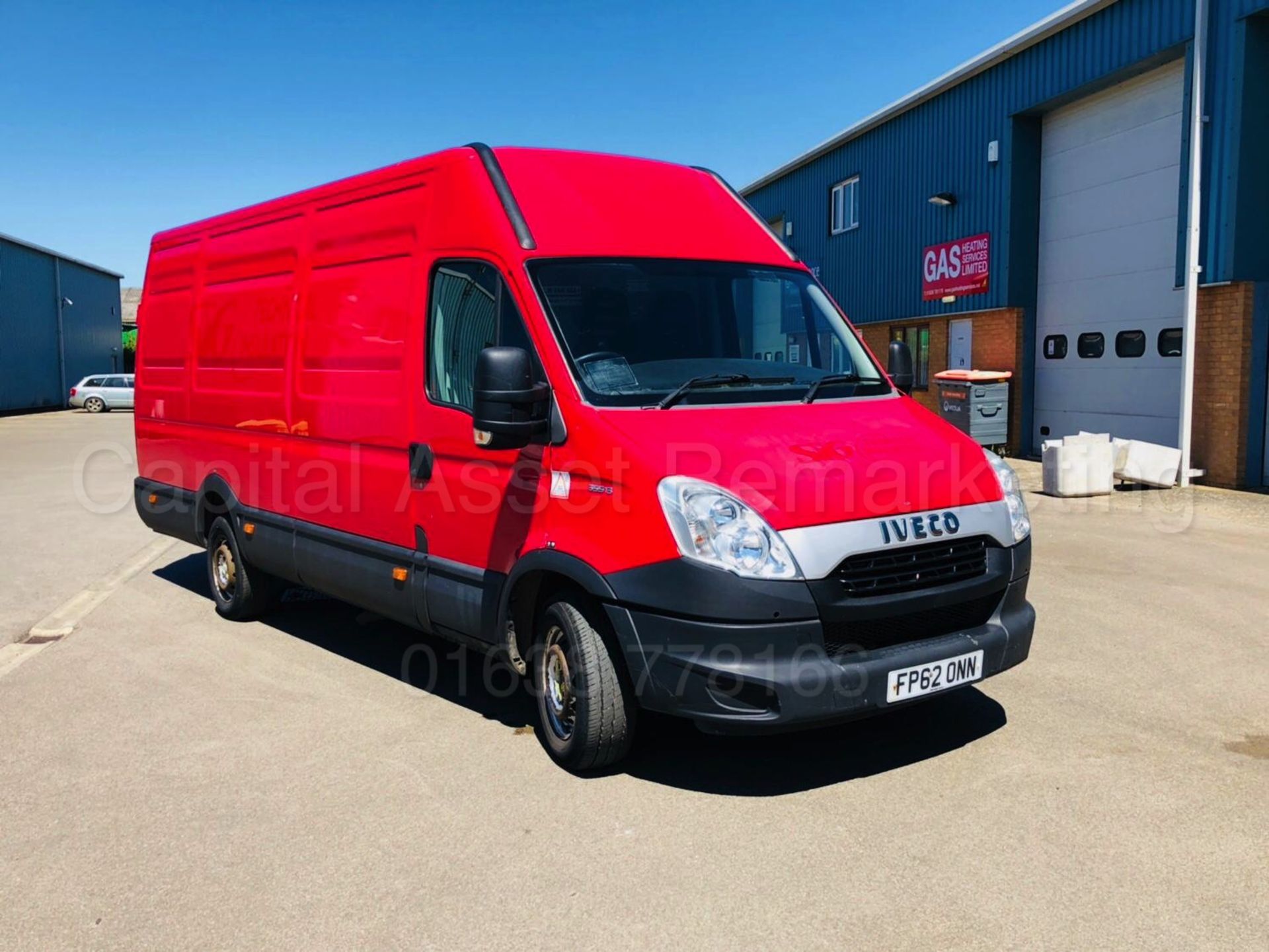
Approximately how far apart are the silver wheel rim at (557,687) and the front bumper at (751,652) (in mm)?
447

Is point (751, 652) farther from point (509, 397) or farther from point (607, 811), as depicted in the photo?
point (509, 397)

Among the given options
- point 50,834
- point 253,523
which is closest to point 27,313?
point 253,523

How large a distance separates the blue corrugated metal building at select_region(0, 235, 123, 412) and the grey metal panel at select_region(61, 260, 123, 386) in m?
0.03

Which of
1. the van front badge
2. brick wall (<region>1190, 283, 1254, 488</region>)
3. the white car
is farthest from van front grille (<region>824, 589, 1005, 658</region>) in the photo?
the white car

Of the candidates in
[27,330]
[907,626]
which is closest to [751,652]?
[907,626]

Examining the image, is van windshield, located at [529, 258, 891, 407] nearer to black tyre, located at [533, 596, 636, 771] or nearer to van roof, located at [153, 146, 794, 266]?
van roof, located at [153, 146, 794, 266]

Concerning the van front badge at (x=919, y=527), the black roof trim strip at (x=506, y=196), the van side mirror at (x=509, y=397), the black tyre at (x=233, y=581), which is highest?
the black roof trim strip at (x=506, y=196)

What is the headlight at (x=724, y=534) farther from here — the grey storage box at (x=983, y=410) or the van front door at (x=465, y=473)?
the grey storage box at (x=983, y=410)

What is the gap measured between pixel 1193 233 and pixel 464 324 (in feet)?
38.7

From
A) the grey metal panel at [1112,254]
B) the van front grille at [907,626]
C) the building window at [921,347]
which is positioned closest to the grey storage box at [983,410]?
the grey metal panel at [1112,254]

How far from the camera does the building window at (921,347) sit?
21.5 m

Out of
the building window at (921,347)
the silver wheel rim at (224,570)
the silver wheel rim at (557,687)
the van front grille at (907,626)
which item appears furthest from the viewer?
the building window at (921,347)

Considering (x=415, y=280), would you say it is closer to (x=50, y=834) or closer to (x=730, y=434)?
(x=730, y=434)

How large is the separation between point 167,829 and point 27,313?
46.8 meters
